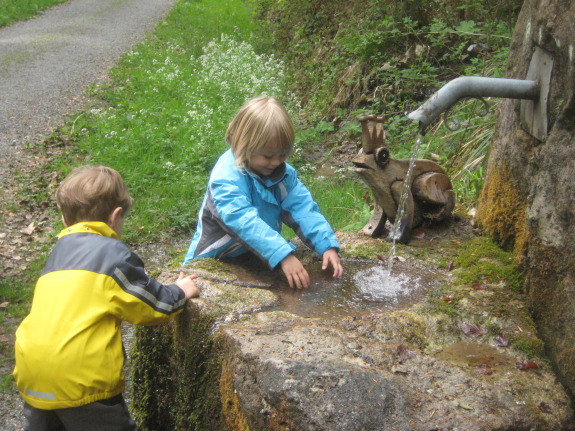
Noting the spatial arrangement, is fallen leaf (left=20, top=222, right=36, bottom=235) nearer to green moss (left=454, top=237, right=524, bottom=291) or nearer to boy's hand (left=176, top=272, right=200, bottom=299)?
boy's hand (left=176, top=272, right=200, bottom=299)

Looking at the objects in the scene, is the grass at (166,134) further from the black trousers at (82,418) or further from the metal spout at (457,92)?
the metal spout at (457,92)

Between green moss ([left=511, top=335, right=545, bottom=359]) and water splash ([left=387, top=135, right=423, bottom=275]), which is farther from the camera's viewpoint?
water splash ([left=387, top=135, right=423, bottom=275])

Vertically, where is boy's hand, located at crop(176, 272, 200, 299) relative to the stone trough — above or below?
above

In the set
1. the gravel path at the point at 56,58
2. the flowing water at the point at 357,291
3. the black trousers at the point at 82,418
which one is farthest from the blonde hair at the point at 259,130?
the gravel path at the point at 56,58

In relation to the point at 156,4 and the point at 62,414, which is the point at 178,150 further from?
the point at 156,4

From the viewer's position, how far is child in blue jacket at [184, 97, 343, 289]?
2816 millimetres

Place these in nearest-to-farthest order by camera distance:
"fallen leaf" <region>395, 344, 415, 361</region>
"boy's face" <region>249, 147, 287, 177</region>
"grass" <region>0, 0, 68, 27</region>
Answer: "fallen leaf" <region>395, 344, 415, 361</region>
"boy's face" <region>249, 147, 287, 177</region>
"grass" <region>0, 0, 68, 27</region>

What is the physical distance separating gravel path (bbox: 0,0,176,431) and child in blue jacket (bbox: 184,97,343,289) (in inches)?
69.1

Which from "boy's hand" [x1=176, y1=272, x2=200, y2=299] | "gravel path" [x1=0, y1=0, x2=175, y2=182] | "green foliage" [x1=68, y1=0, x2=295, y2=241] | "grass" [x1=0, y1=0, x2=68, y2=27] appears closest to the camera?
"boy's hand" [x1=176, y1=272, x2=200, y2=299]

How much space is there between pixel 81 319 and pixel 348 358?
1020mm

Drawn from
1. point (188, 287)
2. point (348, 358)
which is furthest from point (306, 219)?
point (348, 358)

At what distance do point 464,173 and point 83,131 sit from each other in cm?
533

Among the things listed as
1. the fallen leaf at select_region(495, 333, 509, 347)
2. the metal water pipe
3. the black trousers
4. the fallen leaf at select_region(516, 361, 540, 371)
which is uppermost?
the metal water pipe

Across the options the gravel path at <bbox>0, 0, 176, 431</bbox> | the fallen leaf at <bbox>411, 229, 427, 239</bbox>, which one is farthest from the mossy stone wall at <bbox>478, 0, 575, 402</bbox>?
the gravel path at <bbox>0, 0, 176, 431</bbox>
